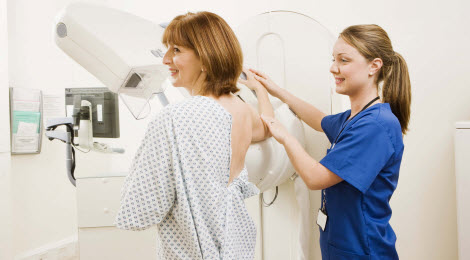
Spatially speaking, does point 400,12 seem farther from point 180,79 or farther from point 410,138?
point 180,79

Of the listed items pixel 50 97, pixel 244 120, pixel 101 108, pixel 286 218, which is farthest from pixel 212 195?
pixel 50 97

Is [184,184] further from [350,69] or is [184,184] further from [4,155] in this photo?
[4,155]

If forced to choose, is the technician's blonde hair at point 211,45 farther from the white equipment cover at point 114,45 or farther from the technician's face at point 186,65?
the white equipment cover at point 114,45

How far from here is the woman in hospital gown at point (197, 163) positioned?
33.9 inches

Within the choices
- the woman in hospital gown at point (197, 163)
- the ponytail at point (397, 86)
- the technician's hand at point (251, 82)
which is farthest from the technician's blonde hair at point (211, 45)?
the ponytail at point (397, 86)

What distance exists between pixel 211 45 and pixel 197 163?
324mm

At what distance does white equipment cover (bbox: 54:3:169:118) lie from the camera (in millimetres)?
1047

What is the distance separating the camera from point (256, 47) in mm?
1481

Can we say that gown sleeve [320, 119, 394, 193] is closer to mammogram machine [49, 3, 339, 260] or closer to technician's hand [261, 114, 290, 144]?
technician's hand [261, 114, 290, 144]

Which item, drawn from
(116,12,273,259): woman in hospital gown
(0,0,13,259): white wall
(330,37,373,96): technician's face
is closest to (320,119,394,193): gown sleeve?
(330,37,373,96): technician's face

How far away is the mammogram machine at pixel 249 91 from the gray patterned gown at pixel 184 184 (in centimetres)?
33

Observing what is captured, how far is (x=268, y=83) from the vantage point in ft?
4.50

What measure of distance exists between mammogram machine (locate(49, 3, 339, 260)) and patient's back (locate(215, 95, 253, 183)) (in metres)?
0.17

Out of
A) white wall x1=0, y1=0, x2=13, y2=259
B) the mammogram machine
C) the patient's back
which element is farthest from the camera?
white wall x1=0, y1=0, x2=13, y2=259
